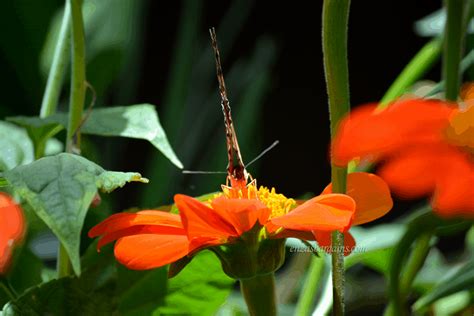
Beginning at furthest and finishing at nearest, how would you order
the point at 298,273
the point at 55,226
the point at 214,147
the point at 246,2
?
the point at 246,2, the point at 214,147, the point at 298,273, the point at 55,226

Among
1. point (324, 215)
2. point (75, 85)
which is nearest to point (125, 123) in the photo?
point (75, 85)

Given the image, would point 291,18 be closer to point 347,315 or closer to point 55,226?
point 347,315

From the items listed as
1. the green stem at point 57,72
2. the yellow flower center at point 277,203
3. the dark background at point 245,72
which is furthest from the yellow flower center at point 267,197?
the dark background at point 245,72

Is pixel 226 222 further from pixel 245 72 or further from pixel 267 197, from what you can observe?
pixel 245 72

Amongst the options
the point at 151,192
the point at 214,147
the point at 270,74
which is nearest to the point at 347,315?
the point at 151,192

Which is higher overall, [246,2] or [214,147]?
[246,2]

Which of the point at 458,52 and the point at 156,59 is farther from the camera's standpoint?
the point at 156,59

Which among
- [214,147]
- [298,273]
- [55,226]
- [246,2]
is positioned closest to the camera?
[55,226]
